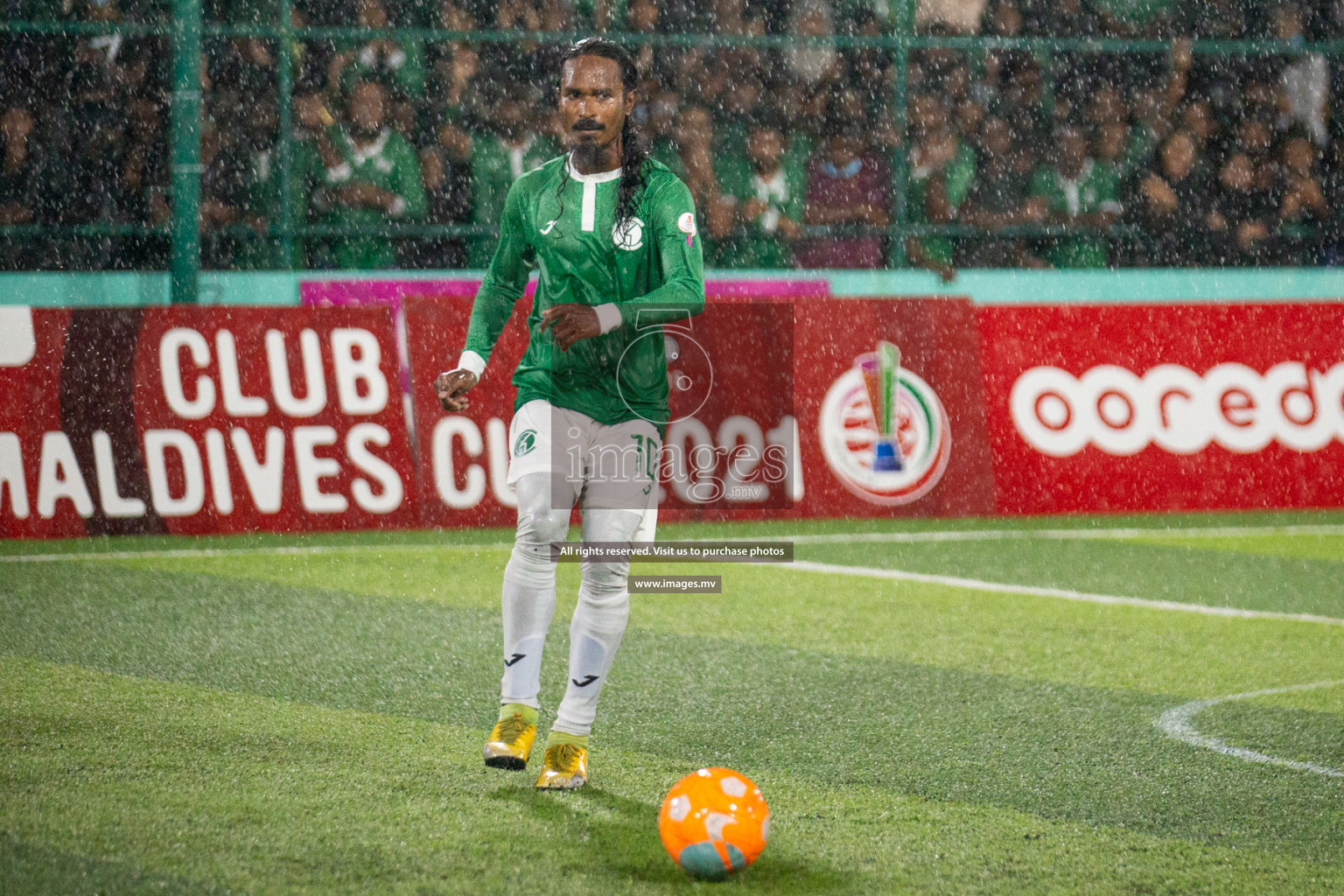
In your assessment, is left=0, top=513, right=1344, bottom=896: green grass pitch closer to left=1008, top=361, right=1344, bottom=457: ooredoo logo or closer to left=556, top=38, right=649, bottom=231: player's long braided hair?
left=1008, top=361, right=1344, bottom=457: ooredoo logo

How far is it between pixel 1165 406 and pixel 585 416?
6.59 metres

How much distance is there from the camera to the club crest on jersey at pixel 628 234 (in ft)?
14.2

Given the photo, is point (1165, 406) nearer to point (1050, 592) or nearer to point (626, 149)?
point (1050, 592)

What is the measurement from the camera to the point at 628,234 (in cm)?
434

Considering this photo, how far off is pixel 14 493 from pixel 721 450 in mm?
4221

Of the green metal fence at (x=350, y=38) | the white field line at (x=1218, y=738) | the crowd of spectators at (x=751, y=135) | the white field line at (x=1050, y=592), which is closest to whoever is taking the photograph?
the white field line at (x=1218, y=738)

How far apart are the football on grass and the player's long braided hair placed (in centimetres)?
168

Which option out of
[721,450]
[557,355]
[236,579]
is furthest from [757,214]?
[557,355]

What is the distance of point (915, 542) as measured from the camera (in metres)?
8.91

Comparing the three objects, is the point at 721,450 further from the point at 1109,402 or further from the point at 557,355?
the point at 557,355

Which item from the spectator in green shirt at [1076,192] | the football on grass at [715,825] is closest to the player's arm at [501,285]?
the football on grass at [715,825]

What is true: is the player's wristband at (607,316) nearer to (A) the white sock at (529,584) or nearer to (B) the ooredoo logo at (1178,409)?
(A) the white sock at (529,584)

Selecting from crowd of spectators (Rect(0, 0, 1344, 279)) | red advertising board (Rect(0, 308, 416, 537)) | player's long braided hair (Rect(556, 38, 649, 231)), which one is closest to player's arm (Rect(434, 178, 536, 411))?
player's long braided hair (Rect(556, 38, 649, 231))

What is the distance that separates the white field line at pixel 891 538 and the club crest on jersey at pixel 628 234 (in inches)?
177
